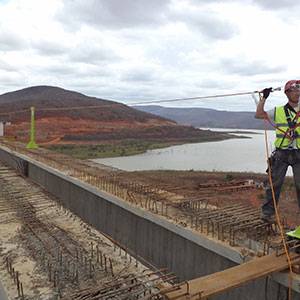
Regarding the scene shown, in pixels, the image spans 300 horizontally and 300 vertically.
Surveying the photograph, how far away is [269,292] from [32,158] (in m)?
14.1

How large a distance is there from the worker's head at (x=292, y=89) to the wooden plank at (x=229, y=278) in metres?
2.09

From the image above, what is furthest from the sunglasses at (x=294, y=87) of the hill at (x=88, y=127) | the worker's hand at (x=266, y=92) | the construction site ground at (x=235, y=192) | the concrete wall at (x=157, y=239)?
the hill at (x=88, y=127)

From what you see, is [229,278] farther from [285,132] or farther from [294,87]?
[294,87]

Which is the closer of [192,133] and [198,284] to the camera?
[198,284]

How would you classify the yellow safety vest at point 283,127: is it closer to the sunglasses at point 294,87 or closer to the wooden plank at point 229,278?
the sunglasses at point 294,87

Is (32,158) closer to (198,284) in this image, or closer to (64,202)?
(64,202)

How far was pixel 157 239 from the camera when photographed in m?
8.12

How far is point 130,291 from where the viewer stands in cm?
663

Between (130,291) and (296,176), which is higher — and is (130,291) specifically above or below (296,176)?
below

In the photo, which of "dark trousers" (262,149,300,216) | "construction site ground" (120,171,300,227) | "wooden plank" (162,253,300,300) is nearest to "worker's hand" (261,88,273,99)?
"dark trousers" (262,149,300,216)

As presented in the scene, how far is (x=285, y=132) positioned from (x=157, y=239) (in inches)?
150

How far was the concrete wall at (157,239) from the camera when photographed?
602cm

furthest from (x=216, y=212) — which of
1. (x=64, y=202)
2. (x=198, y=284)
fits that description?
(x=64, y=202)

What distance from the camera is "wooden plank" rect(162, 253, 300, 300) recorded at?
3.91 metres
